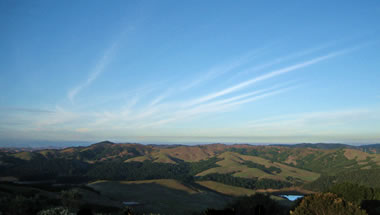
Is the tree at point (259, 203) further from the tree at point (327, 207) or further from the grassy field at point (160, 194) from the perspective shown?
the grassy field at point (160, 194)

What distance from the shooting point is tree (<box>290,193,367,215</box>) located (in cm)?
3212

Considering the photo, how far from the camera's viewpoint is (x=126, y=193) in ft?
460

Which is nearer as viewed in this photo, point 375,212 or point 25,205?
point 25,205

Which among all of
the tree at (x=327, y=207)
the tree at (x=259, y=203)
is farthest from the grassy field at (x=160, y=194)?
the tree at (x=327, y=207)

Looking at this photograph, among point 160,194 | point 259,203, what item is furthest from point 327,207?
point 160,194

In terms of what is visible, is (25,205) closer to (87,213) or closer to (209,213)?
(87,213)

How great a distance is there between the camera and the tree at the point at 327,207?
3212cm

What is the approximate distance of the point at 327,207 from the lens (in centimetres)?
3316

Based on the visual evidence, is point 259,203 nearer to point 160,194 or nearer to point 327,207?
point 327,207

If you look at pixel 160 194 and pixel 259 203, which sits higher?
pixel 259 203

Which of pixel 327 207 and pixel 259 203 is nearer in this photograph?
pixel 327 207

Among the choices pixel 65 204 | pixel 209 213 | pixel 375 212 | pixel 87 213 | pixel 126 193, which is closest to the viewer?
pixel 209 213

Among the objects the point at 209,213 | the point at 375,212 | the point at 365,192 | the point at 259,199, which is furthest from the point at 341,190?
the point at 209,213

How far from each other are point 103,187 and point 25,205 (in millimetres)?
109620
